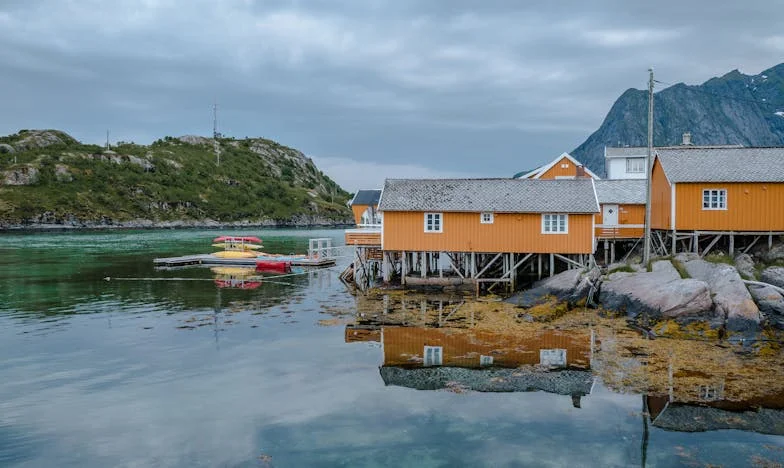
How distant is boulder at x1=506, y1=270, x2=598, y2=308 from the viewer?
2886 cm

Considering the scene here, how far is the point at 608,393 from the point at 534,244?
64.0 feet

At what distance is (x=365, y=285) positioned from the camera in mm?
40469

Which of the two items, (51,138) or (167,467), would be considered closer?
(167,467)

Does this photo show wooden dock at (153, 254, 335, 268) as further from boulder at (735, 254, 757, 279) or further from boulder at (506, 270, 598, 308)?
boulder at (735, 254, 757, 279)

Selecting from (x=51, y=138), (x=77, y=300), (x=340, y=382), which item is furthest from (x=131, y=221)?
(x=340, y=382)

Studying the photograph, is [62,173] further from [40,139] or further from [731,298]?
[731,298]

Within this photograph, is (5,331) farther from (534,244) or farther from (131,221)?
(131,221)

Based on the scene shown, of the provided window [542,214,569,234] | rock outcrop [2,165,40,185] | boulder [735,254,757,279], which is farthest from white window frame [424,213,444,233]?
rock outcrop [2,165,40,185]

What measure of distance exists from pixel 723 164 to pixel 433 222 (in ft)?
55.7

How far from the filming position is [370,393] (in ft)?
54.9

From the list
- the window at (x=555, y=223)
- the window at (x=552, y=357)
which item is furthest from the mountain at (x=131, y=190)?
the window at (x=552, y=357)

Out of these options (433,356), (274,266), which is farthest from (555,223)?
(274,266)

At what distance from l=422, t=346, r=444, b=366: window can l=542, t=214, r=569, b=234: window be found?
15.9 m

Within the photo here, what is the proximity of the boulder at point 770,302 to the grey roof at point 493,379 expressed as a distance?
9.82m
